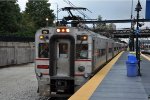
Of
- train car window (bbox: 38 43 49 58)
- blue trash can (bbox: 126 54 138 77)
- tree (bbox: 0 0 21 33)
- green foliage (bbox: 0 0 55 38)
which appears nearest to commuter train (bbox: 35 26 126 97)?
train car window (bbox: 38 43 49 58)

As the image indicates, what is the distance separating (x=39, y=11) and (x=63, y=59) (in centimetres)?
9376

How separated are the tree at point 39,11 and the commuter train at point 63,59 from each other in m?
86.8

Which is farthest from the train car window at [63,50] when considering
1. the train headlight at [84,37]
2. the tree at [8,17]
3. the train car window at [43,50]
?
the tree at [8,17]

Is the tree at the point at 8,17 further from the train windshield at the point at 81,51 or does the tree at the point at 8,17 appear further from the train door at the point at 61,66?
the train windshield at the point at 81,51

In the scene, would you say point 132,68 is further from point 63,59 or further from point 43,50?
point 43,50

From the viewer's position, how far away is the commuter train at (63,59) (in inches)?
596

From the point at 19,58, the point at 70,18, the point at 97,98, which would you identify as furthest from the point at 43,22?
the point at 97,98

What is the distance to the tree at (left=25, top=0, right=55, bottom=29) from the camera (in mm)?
103438

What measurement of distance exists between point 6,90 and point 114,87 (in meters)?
6.97

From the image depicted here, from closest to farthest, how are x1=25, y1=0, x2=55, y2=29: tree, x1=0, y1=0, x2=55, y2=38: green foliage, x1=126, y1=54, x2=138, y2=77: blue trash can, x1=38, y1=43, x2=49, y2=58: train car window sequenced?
x1=38, y1=43, x2=49, y2=58: train car window → x1=126, y1=54, x2=138, y2=77: blue trash can → x1=0, y1=0, x2=55, y2=38: green foliage → x1=25, y1=0, x2=55, y2=29: tree

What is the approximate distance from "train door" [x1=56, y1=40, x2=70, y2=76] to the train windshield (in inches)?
14.6

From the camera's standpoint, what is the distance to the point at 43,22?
337 feet

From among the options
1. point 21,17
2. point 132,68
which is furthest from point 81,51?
point 21,17

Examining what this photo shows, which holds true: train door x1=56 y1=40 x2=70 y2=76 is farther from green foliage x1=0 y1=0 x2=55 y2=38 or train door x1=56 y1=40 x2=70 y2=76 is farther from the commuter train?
green foliage x1=0 y1=0 x2=55 y2=38
